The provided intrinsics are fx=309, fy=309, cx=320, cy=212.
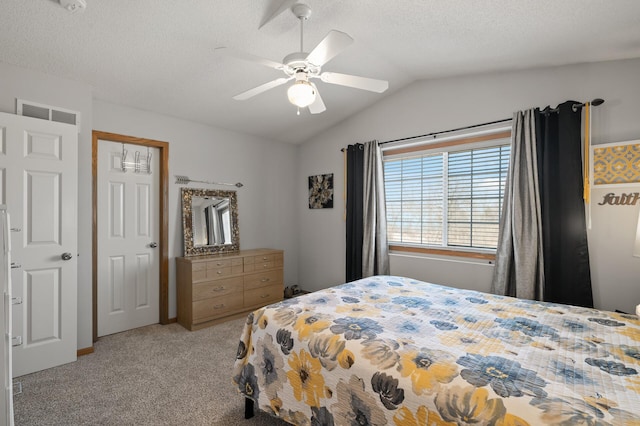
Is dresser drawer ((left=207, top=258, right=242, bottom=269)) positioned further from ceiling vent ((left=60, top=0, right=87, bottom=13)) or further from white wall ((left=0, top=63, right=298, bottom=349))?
ceiling vent ((left=60, top=0, right=87, bottom=13))

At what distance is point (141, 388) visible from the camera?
2232mm

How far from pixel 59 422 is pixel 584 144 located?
4.17 m

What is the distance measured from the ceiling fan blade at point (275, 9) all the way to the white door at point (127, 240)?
6.97ft

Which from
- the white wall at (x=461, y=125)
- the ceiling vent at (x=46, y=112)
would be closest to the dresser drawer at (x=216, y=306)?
the white wall at (x=461, y=125)

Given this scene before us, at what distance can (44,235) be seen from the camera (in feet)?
8.13

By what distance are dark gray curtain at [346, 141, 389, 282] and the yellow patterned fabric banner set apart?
1976 millimetres

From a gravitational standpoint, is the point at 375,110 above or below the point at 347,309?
above

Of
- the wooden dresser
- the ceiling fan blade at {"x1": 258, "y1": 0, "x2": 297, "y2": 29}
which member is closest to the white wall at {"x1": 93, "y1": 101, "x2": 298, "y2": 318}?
the wooden dresser

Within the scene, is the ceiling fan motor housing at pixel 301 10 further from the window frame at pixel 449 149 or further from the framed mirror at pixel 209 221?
the framed mirror at pixel 209 221

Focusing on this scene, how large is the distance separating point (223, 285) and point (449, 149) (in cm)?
296

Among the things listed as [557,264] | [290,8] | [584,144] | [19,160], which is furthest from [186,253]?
[584,144]

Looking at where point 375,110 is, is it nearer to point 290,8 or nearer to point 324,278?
point 290,8

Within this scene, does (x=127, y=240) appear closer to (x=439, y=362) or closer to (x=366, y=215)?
(x=366, y=215)

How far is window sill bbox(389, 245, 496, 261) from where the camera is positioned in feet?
10.2
